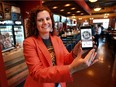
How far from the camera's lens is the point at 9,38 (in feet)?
14.1

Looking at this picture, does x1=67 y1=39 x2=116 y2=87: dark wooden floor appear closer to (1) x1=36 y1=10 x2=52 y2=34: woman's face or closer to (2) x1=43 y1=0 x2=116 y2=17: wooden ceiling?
(1) x1=36 y1=10 x2=52 y2=34: woman's face

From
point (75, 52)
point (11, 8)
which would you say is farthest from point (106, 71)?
point (75, 52)

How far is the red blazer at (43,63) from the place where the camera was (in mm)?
802

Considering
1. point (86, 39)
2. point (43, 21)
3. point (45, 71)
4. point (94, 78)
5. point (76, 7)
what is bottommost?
point (94, 78)

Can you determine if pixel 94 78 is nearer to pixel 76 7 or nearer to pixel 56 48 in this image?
pixel 56 48

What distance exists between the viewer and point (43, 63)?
0.99 metres

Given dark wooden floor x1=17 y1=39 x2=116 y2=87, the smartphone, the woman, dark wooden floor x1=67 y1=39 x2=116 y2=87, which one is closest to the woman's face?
the woman

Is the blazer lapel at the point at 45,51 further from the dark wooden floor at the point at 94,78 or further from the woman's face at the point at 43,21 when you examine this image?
the dark wooden floor at the point at 94,78

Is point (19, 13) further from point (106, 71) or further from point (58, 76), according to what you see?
point (58, 76)

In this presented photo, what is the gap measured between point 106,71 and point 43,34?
3975 mm

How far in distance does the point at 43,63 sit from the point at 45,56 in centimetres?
5

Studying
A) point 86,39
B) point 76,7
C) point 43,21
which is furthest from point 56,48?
point 76,7

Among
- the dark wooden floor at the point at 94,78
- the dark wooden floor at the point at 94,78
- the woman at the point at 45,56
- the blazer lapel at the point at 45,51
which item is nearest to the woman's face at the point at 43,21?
the woman at the point at 45,56

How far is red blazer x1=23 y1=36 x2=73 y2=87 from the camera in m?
0.80
